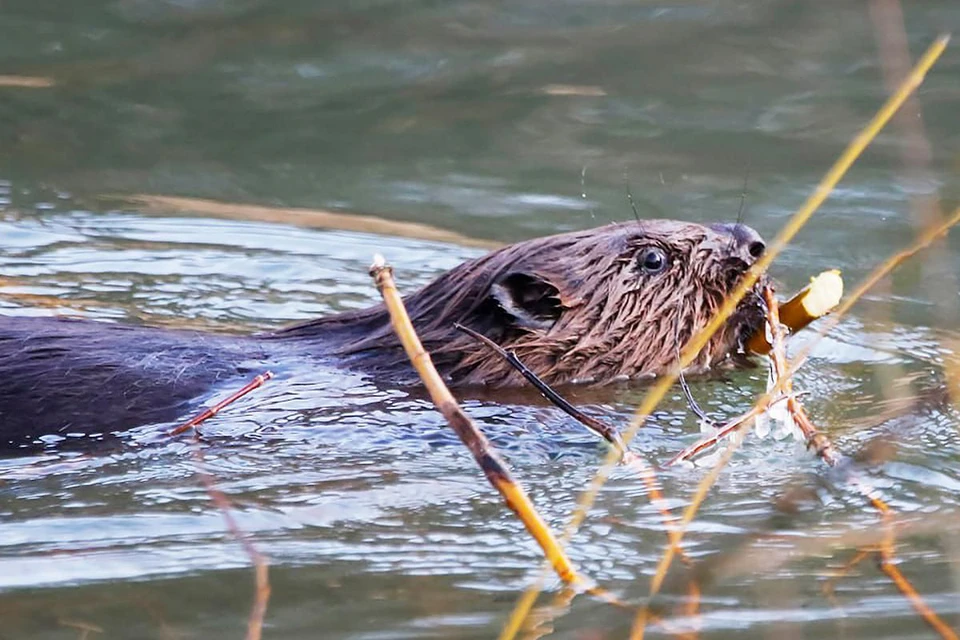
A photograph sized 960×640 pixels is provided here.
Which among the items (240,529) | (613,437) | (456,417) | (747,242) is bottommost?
(240,529)

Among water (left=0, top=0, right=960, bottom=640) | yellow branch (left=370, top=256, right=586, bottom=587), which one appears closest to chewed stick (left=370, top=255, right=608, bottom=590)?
yellow branch (left=370, top=256, right=586, bottom=587)

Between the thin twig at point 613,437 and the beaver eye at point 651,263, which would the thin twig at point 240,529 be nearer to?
the thin twig at point 613,437

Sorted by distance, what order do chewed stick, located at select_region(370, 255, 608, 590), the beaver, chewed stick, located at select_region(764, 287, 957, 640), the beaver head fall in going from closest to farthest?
chewed stick, located at select_region(370, 255, 608, 590) < chewed stick, located at select_region(764, 287, 957, 640) < the beaver < the beaver head

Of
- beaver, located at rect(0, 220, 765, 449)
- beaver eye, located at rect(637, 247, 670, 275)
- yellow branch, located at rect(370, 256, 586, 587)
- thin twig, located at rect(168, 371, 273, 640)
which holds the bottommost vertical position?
thin twig, located at rect(168, 371, 273, 640)

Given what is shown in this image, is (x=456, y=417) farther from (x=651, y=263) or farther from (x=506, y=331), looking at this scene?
(x=651, y=263)

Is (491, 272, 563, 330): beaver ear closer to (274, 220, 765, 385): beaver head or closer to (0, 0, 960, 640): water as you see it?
(274, 220, 765, 385): beaver head

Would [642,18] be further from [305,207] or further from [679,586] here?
[679,586]

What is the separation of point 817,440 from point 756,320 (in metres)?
1.59

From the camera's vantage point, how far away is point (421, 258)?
6645 mm

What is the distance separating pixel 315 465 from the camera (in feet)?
14.0

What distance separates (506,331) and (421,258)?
180 cm

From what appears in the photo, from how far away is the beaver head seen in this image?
16.0 ft

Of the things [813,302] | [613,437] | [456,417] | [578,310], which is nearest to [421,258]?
[578,310]

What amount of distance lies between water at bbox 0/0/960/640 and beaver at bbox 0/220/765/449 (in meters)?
0.13
